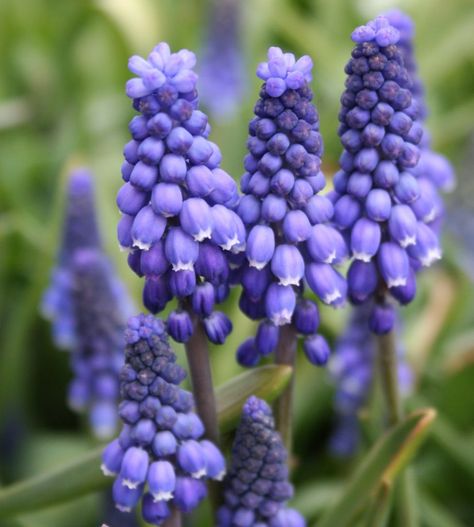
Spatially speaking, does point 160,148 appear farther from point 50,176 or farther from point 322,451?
point 50,176

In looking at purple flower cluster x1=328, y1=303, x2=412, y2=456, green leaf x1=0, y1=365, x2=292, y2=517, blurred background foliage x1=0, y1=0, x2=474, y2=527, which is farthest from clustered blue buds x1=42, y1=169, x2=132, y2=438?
purple flower cluster x1=328, y1=303, x2=412, y2=456

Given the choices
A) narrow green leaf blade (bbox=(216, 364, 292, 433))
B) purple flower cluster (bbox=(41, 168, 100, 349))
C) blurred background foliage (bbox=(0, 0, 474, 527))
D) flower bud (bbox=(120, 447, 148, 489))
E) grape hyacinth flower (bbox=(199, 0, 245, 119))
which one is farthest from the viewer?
grape hyacinth flower (bbox=(199, 0, 245, 119))

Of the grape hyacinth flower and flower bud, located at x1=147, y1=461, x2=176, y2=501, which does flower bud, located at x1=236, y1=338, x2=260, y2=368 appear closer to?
flower bud, located at x1=147, y1=461, x2=176, y2=501

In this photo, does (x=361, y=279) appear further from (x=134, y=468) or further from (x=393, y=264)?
(x=134, y=468)

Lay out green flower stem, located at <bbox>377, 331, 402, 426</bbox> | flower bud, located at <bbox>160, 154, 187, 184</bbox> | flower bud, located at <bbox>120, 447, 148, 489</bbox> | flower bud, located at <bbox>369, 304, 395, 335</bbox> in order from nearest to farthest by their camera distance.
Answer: flower bud, located at <bbox>160, 154, 187, 184</bbox> → flower bud, located at <bbox>120, 447, 148, 489</bbox> → flower bud, located at <bbox>369, 304, 395, 335</bbox> → green flower stem, located at <bbox>377, 331, 402, 426</bbox>

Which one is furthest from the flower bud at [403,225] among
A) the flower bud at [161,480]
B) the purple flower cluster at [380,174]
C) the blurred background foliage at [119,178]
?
the blurred background foliage at [119,178]

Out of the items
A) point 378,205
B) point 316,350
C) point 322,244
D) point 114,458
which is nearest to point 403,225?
point 378,205

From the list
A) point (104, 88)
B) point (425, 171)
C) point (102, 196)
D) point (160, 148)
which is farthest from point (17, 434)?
point (104, 88)

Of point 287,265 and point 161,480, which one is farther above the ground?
point 287,265
